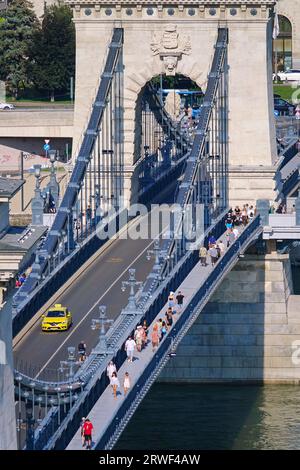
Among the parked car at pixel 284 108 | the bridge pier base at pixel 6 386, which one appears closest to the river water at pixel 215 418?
the bridge pier base at pixel 6 386

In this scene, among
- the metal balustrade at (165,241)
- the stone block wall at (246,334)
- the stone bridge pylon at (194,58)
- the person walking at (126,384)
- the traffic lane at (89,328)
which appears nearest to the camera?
the metal balustrade at (165,241)

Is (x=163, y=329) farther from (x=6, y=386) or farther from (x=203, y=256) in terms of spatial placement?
(x=6, y=386)

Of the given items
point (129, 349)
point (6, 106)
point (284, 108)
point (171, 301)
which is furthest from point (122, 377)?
point (284, 108)

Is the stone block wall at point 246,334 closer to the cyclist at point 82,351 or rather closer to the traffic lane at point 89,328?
the traffic lane at point 89,328
